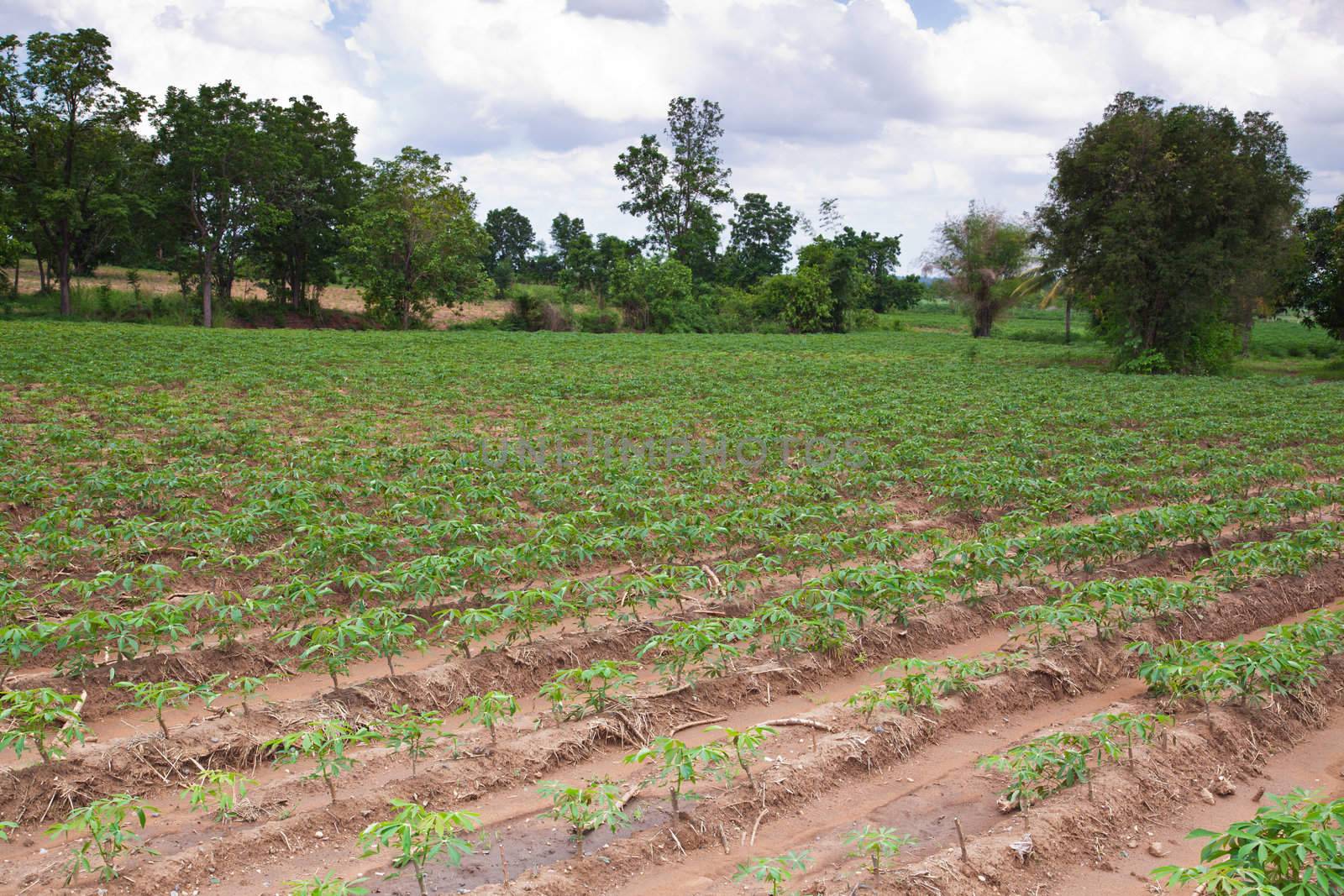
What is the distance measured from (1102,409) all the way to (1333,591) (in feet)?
34.5

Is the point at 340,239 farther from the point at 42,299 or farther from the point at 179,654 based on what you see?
the point at 179,654

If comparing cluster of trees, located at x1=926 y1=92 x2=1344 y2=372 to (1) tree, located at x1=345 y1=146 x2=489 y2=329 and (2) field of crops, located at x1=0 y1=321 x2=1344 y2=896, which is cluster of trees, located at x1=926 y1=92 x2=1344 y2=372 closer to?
(2) field of crops, located at x1=0 y1=321 x2=1344 y2=896

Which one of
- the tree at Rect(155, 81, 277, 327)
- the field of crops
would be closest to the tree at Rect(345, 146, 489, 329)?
the tree at Rect(155, 81, 277, 327)

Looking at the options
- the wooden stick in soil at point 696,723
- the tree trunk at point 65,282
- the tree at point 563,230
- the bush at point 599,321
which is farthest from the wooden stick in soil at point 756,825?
the tree at point 563,230

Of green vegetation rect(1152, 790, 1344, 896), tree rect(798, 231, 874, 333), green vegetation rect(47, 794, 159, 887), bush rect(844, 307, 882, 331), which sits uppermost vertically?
tree rect(798, 231, 874, 333)

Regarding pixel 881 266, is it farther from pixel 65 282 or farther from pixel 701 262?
pixel 65 282

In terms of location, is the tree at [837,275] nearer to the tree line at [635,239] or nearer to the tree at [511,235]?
the tree line at [635,239]

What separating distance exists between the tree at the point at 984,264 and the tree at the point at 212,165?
34.8 metres

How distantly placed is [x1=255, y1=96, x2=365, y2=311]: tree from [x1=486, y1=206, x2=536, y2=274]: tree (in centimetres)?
3131

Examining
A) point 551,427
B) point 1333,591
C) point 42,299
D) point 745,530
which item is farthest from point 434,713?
point 42,299

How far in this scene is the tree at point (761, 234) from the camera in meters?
69.5

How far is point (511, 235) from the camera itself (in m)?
78.7

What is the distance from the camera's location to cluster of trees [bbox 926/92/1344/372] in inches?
950

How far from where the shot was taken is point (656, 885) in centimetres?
370
